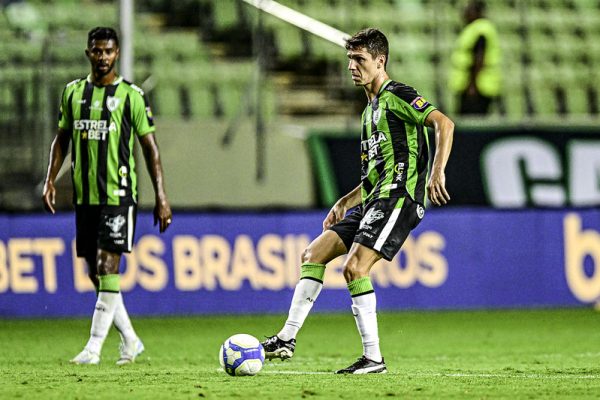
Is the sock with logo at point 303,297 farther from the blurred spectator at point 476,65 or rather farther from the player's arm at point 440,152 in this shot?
the blurred spectator at point 476,65

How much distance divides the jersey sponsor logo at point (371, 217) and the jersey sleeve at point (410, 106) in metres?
0.56

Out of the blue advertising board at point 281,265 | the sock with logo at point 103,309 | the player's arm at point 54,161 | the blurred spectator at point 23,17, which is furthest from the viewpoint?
the blurred spectator at point 23,17

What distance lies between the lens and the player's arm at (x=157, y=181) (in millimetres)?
8578

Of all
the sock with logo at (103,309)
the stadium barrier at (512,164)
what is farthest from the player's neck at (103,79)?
the stadium barrier at (512,164)

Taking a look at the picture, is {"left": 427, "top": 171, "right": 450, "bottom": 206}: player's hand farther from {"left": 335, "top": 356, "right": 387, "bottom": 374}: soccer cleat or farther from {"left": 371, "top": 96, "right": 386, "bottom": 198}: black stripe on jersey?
{"left": 335, "top": 356, "right": 387, "bottom": 374}: soccer cleat

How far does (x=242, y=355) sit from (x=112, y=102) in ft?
7.73

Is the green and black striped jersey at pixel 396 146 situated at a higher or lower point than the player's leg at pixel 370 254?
higher

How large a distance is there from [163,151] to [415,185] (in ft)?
28.5

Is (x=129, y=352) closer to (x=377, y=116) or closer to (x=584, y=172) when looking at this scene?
(x=377, y=116)

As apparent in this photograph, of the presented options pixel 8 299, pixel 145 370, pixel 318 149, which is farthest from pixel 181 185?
pixel 145 370

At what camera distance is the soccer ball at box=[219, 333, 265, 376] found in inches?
281

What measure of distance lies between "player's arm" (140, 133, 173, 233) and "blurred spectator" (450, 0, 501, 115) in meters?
8.95

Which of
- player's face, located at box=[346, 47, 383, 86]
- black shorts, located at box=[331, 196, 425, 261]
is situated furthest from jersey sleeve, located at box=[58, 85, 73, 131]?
black shorts, located at box=[331, 196, 425, 261]

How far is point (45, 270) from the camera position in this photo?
541 inches
